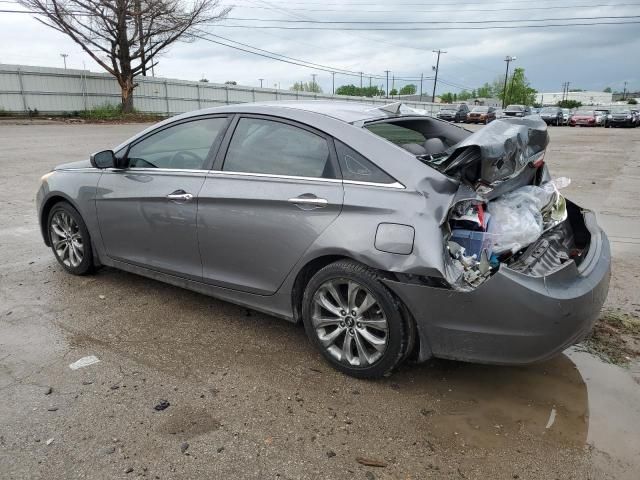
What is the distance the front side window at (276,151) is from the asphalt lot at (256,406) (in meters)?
1.23

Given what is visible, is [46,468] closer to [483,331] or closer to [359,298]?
[359,298]

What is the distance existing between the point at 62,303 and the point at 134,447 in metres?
2.19

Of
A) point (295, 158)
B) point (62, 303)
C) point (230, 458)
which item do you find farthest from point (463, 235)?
point (62, 303)

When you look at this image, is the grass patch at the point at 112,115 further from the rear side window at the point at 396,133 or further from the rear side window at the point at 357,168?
the rear side window at the point at 357,168

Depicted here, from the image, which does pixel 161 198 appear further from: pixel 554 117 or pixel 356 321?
pixel 554 117

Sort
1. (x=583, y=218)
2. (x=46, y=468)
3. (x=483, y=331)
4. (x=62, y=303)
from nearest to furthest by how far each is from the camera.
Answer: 1. (x=46, y=468)
2. (x=483, y=331)
3. (x=583, y=218)
4. (x=62, y=303)

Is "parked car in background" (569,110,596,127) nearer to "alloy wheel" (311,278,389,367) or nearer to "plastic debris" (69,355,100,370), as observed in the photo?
"alloy wheel" (311,278,389,367)

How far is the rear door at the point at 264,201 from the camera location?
10.7 ft

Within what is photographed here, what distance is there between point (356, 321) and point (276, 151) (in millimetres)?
1281

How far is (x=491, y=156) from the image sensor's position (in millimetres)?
2975

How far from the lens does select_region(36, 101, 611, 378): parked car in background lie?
2.80 meters

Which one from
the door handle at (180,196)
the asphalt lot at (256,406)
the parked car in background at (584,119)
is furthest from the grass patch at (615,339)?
the parked car in background at (584,119)

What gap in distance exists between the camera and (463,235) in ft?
9.80


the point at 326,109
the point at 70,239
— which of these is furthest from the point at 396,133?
the point at 70,239
